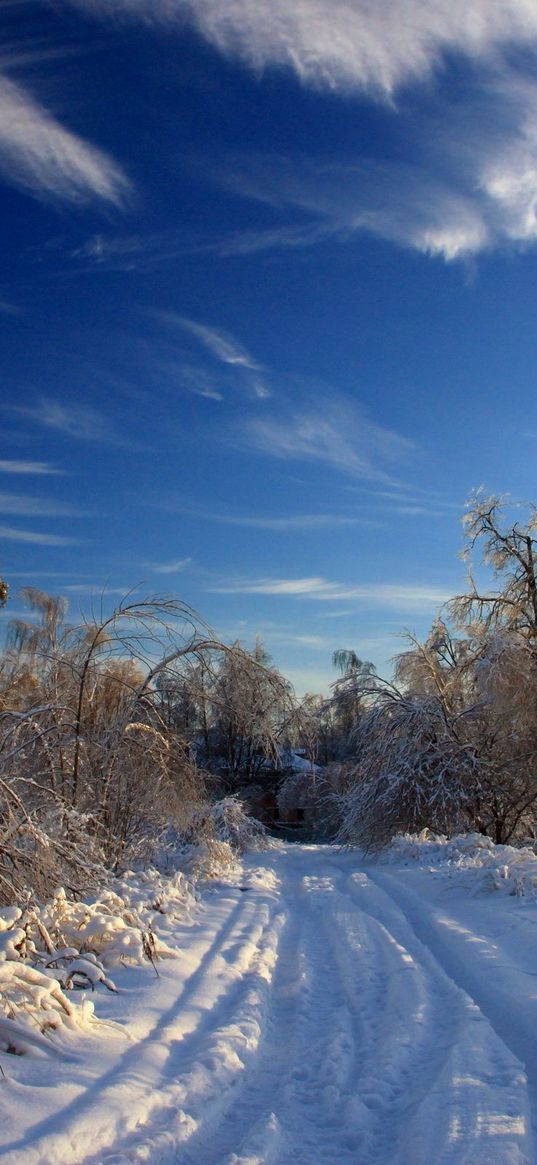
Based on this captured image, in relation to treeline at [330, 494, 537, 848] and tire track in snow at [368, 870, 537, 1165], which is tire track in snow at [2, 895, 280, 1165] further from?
treeline at [330, 494, 537, 848]

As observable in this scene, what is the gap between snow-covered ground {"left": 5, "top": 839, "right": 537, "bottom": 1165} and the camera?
11.2 feet

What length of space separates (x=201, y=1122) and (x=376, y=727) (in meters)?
15.7

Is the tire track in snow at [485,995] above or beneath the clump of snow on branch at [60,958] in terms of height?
beneath

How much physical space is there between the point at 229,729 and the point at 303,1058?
13725 mm

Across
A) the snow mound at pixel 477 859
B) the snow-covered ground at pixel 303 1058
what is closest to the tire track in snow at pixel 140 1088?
the snow-covered ground at pixel 303 1058

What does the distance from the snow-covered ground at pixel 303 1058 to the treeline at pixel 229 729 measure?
147 centimetres

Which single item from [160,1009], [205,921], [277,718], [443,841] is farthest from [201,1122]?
[443,841]

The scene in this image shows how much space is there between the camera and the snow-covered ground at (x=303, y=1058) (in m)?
3.42

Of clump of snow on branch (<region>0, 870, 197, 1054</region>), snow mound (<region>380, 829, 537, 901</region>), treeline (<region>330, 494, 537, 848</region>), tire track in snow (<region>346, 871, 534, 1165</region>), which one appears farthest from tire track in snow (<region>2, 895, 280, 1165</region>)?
treeline (<region>330, 494, 537, 848</region>)

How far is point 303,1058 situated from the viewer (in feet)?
15.3

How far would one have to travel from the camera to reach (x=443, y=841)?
15672 mm

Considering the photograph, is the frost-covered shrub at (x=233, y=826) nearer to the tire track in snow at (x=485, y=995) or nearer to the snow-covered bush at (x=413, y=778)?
the snow-covered bush at (x=413, y=778)

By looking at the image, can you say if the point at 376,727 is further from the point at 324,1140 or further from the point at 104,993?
the point at 324,1140

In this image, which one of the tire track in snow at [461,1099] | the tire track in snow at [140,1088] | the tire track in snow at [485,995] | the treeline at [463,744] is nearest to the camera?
the tire track in snow at [140,1088]
